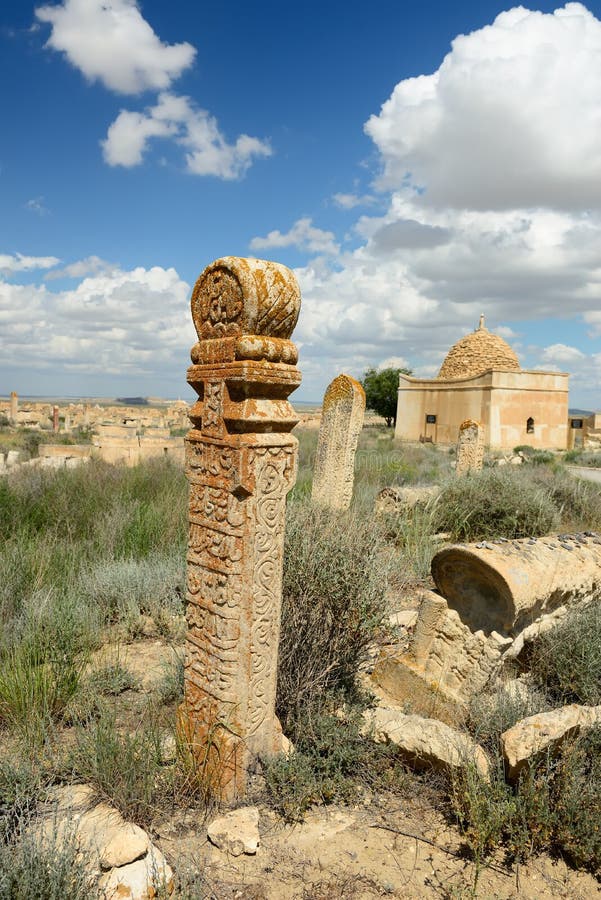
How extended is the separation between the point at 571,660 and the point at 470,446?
25.9 ft

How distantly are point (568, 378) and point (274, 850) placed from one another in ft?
87.3

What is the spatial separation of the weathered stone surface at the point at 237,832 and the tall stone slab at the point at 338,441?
4807 millimetres

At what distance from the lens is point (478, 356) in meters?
26.4

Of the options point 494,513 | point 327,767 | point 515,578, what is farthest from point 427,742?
point 494,513

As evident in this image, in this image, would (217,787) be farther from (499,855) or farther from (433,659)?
(433,659)

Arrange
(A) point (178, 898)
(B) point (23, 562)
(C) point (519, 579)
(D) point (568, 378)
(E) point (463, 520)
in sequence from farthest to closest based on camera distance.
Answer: (D) point (568, 378) → (E) point (463, 520) → (B) point (23, 562) → (C) point (519, 579) → (A) point (178, 898)

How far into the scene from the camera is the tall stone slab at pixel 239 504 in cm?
260

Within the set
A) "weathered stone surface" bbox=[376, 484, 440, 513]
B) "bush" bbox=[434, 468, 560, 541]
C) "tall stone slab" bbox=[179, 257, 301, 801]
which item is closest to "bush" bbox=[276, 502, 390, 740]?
"tall stone slab" bbox=[179, 257, 301, 801]

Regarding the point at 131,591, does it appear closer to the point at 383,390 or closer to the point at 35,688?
the point at 35,688

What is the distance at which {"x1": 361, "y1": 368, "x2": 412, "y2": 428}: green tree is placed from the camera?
3669cm

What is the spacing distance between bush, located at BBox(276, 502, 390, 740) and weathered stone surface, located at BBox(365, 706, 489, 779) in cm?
40

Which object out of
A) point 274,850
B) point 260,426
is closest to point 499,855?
point 274,850

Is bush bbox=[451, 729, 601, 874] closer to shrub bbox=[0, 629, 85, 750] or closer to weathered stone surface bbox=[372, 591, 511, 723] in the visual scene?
weathered stone surface bbox=[372, 591, 511, 723]

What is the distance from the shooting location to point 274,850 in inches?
98.8
